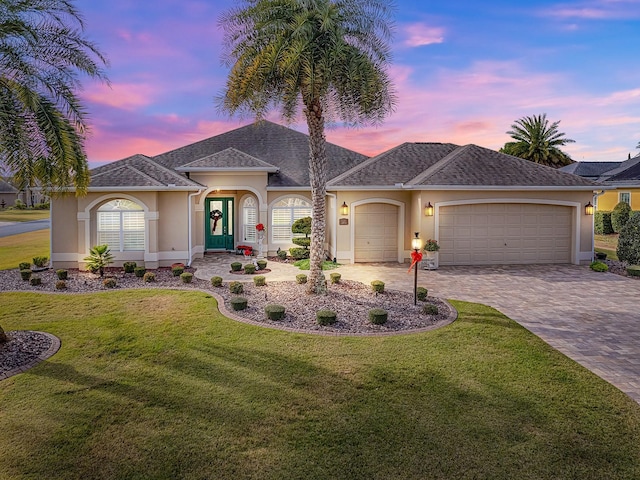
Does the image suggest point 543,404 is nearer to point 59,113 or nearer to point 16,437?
point 16,437

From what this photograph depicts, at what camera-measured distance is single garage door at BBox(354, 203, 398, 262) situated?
18.3 meters

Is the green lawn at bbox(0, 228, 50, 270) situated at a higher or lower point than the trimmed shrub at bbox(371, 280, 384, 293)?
higher

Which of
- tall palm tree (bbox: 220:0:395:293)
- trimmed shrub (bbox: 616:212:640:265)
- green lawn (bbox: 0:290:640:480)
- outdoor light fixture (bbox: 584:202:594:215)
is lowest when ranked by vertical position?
green lawn (bbox: 0:290:640:480)

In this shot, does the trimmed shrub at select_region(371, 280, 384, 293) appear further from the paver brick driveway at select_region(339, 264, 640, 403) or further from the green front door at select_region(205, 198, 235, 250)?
→ the green front door at select_region(205, 198, 235, 250)

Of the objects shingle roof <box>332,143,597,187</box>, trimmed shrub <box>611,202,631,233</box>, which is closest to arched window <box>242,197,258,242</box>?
shingle roof <box>332,143,597,187</box>

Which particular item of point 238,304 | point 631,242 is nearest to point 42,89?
point 238,304

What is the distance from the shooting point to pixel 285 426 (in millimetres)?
5320

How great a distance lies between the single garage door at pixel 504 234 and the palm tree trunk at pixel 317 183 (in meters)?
7.49

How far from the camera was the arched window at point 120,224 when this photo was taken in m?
16.3

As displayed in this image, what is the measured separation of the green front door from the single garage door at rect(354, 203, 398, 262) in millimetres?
6976

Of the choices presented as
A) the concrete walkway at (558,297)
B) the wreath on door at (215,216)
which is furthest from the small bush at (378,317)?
the wreath on door at (215,216)

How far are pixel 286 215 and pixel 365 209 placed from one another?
13.7ft

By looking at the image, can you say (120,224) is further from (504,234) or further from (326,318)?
(504,234)

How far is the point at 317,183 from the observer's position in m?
11.7
